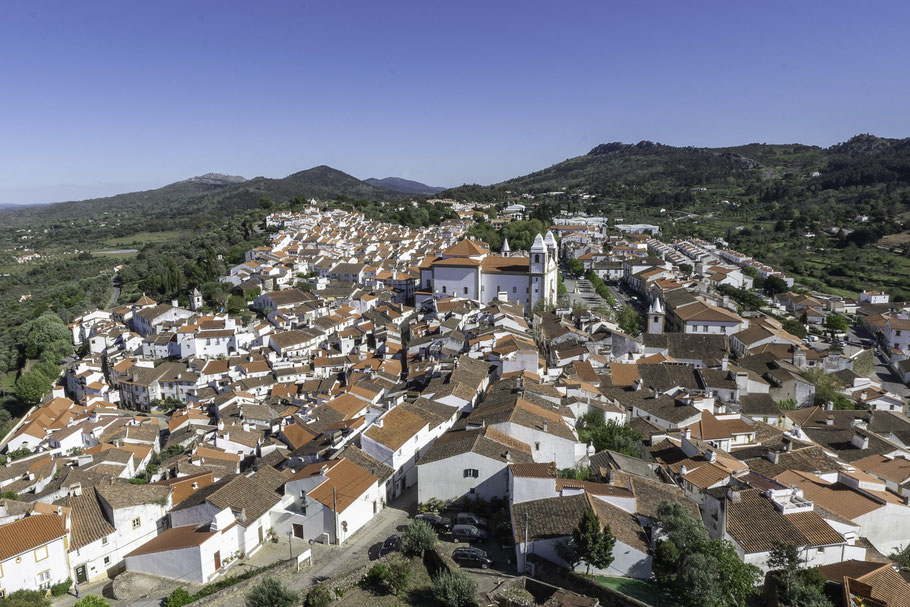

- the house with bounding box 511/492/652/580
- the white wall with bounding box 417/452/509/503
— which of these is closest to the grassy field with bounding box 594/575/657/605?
the house with bounding box 511/492/652/580

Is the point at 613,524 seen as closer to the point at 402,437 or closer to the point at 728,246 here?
the point at 402,437

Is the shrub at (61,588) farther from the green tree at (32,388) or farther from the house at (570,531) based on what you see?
the green tree at (32,388)

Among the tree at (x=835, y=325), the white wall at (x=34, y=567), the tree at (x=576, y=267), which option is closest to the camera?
the white wall at (x=34, y=567)

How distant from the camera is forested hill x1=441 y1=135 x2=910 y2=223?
12425 cm

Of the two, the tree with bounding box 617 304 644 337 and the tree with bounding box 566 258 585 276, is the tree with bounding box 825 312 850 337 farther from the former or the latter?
the tree with bounding box 566 258 585 276

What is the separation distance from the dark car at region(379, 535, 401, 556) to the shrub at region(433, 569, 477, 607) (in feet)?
9.43

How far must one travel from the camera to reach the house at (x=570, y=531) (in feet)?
44.4

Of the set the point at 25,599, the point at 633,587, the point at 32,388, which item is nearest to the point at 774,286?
the point at 633,587

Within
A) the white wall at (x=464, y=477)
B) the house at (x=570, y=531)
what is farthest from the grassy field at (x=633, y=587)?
the white wall at (x=464, y=477)

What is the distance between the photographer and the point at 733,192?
493 feet

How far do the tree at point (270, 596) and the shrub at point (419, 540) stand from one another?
306 cm

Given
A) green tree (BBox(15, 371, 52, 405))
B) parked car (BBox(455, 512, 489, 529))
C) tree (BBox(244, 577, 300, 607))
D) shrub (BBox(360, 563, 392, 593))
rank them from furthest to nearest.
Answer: green tree (BBox(15, 371, 52, 405)), parked car (BBox(455, 512, 489, 529)), shrub (BBox(360, 563, 392, 593)), tree (BBox(244, 577, 300, 607))

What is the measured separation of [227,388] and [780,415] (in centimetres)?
3157

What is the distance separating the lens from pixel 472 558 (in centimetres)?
1422
